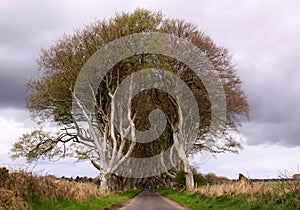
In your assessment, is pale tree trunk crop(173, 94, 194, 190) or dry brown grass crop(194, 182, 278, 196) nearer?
dry brown grass crop(194, 182, 278, 196)

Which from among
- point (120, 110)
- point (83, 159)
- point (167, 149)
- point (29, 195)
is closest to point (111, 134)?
point (120, 110)

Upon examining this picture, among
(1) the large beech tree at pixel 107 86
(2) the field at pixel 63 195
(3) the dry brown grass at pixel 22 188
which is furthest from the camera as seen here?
(1) the large beech tree at pixel 107 86

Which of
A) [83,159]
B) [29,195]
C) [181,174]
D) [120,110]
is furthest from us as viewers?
[181,174]

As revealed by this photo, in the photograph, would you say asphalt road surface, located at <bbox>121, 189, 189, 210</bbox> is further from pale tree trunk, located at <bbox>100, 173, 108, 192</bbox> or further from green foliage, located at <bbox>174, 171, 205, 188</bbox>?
green foliage, located at <bbox>174, 171, 205, 188</bbox>

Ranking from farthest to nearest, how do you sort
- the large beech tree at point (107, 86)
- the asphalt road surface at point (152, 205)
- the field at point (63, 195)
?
the large beech tree at point (107, 86) → the asphalt road surface at point (152, 205) → the field at point (63, 195)

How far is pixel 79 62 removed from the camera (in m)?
36.4

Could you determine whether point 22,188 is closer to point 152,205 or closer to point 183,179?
point 152,205

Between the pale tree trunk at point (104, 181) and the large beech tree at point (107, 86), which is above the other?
the large beech tree at point (107, 86)

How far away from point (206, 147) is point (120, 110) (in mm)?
13359

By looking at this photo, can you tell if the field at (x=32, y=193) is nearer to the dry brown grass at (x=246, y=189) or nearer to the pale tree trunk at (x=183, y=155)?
the dry brown grass at (x=246, y=189)

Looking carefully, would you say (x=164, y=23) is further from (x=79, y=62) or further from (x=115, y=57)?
(x=79, y=62)

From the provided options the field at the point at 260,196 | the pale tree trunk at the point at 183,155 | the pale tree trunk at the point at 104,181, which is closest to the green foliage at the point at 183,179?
the pale tree trunk at the point at 183,155

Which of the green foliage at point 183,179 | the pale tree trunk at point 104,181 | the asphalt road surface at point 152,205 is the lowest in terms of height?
the asphalt road surface at point 152,205

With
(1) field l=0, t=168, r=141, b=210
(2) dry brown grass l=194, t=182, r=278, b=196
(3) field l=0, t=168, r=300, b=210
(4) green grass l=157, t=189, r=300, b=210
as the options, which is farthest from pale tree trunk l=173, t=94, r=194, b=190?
(1) field l=0, t=168, r=141, b=210
